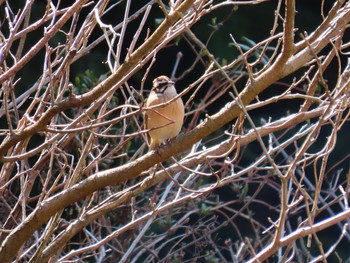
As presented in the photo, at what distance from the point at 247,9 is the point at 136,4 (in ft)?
3.50

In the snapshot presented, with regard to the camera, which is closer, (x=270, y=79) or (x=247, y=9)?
(x=270, y=79)

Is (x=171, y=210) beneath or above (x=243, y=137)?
beneath

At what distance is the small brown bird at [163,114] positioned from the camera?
4930mm

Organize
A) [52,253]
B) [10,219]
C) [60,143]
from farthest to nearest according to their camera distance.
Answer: [10,219] → [60,143] → [52,253]

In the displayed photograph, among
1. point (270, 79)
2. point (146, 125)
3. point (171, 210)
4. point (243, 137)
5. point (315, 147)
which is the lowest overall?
point (315, 147)

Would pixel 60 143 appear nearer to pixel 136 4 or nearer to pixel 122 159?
pixel 122 159

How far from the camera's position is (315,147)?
7762mm

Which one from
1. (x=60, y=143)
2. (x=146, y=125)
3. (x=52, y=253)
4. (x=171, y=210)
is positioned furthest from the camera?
(x=171, y=210)

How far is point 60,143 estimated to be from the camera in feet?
13.1

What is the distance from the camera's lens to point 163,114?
16.2ft

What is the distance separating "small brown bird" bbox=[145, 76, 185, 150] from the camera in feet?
16.2

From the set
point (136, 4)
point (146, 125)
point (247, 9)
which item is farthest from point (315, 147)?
point (146, 125)

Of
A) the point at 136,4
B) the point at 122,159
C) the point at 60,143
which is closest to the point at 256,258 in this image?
the point at 60,143

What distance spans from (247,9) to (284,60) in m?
4.37
